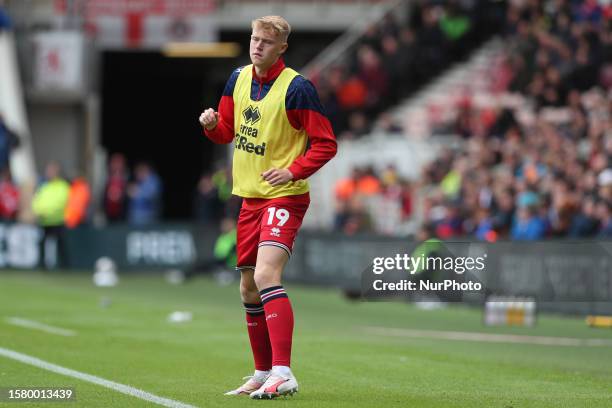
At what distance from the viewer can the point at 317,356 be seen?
13023 millimetres

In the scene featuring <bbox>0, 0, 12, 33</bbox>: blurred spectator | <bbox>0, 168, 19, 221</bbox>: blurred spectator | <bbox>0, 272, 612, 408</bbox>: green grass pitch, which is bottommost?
<bbox>0, 272, 612, 408</bbox>: green grass pitch

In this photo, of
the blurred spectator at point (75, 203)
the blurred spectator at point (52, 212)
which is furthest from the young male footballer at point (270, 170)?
the blurred spectator at point (75, 203)

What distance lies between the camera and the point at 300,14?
3950 cm

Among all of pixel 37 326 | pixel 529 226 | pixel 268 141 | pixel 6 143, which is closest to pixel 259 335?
pixel 268 141

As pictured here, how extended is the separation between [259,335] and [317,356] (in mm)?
3222

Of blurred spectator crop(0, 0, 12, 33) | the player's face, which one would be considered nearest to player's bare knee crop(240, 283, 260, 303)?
the player's face

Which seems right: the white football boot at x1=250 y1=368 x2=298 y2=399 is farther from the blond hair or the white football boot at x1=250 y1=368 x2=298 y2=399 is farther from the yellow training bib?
the blond hair

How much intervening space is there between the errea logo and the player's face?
1.06 feet

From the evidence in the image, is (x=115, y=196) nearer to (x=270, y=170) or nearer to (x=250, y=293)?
(x=250, y=293)

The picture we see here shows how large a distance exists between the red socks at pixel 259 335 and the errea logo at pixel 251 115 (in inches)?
50.3

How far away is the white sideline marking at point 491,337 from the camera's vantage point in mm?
15594

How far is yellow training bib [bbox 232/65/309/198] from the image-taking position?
376 inches

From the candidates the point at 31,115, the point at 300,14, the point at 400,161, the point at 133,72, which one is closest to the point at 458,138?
the point at 400,161

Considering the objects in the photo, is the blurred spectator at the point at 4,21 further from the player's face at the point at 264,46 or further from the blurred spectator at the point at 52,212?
the player's face at the point at 264,46
